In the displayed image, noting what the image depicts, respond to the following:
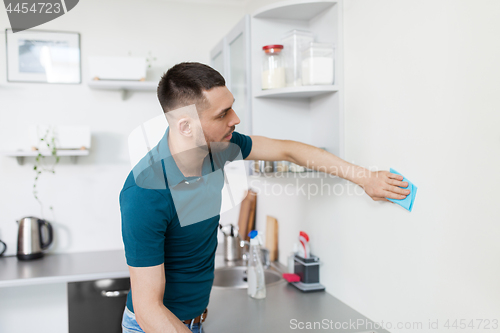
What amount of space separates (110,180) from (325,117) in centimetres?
142

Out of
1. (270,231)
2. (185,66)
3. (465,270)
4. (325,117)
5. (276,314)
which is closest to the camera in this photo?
(465,270)

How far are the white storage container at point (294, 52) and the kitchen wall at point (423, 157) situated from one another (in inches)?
6.5

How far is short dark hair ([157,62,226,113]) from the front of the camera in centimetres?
107

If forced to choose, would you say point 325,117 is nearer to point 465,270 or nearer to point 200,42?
point 465,270

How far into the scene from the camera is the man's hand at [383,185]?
1148 millimetres

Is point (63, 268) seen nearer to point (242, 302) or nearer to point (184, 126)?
point (242, 302)

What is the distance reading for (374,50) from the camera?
Result: 4.19 feet

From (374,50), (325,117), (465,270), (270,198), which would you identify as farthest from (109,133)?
(465,270)

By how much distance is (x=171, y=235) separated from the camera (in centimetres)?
113

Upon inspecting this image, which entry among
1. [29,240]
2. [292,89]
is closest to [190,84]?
[292,89]

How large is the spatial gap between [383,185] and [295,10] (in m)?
0.79

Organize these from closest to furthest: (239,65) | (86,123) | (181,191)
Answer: (181,191), (239,65), (86,123)

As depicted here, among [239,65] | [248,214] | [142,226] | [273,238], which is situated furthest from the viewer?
[248,214]

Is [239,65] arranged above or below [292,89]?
above
